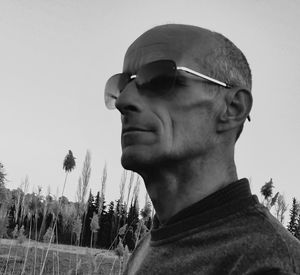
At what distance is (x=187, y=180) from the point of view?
4.61ft

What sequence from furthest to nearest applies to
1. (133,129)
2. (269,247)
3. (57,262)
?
(57,262) < (133,129) < (269,247)

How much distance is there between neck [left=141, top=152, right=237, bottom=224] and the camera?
1.40m

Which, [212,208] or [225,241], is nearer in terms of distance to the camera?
[225,241]

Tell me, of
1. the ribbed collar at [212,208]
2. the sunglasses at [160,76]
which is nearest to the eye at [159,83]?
the sunglasses at [160,76]

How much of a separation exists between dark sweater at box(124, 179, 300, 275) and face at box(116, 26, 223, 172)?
149 mm

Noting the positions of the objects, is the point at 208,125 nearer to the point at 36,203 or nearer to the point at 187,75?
the point at 187,75

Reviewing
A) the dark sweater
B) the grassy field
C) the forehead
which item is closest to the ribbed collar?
the dark sweater

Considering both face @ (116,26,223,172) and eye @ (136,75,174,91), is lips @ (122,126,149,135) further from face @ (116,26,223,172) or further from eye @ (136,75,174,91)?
eye @ (136,75,174,91)

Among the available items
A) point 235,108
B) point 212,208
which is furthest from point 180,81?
point 212,208

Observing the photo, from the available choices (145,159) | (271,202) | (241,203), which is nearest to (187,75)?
(145,159)

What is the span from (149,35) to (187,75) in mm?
210

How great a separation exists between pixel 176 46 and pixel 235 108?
0.24 metres

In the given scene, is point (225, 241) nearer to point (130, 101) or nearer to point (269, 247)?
point (269, 247)

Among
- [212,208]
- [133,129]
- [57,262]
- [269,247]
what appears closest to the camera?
[269,247]
